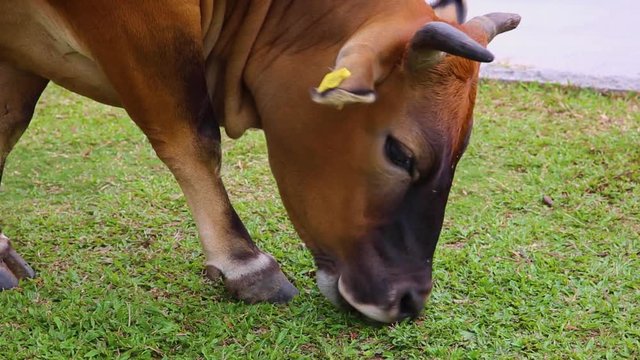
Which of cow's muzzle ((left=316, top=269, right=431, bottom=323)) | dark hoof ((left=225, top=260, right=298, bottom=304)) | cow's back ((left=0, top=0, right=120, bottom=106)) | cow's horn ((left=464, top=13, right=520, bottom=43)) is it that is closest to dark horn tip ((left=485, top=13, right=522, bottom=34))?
cow's horn ((left=464, top=13, right=520, bottom=43))

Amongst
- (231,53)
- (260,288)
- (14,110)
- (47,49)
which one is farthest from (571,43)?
(47,49)

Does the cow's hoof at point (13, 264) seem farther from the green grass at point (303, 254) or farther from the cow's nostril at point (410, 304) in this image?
the cow's nostril at point (410, 304)

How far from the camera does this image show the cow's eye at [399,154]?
291 centimetres

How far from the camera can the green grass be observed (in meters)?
3.15

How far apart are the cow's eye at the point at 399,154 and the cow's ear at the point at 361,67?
0.20m

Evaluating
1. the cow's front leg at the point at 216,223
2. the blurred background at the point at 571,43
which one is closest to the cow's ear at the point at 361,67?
the cow's front leg at the point at 216,223

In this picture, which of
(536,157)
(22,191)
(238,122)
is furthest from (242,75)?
(536,157)

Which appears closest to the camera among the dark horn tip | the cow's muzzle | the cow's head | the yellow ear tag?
the yellow ear tag

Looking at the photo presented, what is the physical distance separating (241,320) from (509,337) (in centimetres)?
90

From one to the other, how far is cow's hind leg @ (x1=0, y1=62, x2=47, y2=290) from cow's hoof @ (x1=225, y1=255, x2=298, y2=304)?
2.66ft

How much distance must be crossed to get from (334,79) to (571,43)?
481 centimetres

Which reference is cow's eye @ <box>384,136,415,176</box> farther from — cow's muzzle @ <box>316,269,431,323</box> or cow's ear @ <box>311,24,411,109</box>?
cow's muzzle @ <box>316,269,431,323</box>

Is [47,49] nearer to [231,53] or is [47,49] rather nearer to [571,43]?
[231,53]

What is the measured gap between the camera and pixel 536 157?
4.95 m
